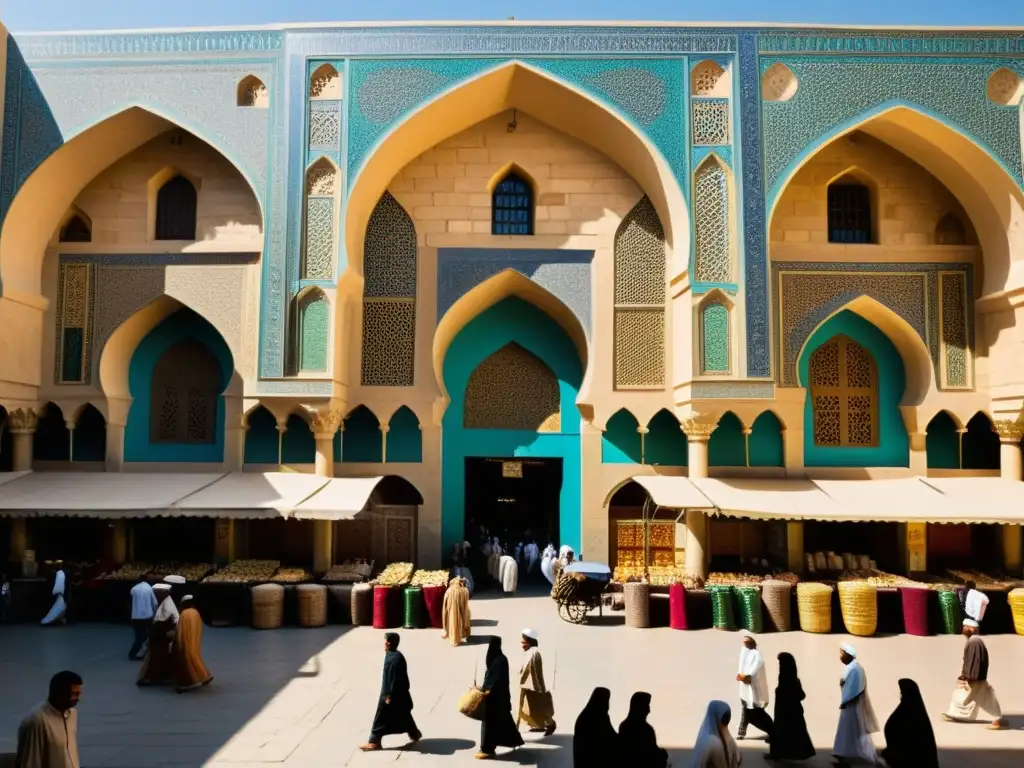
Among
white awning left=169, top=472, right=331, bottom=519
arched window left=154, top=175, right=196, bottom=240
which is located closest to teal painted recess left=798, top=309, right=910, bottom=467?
white awning left=169, top=472, right=331, bottom=519

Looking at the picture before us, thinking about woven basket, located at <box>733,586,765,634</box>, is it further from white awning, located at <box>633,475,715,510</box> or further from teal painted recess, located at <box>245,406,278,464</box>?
teal painted recess, located at <box>245,406,278,464</box>

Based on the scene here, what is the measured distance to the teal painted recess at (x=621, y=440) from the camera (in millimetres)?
13547

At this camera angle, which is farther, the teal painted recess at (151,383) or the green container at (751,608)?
the teal painted recess at (151,383)

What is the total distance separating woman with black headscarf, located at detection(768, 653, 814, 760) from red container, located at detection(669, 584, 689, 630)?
15.3ft

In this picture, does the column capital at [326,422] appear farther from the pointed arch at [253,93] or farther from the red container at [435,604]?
the pointed arch at [253,93]

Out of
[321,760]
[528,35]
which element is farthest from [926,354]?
[321,760]

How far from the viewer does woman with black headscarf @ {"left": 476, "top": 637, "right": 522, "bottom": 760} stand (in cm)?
601

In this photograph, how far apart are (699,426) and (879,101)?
18.2 ft

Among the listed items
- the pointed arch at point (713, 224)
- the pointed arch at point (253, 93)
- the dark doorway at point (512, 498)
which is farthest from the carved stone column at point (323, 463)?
the pointed arch at point (713, 224)

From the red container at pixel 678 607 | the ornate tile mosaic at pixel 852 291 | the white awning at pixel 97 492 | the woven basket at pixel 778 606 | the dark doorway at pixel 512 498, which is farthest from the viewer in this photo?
the dark doorway at pixel 512 498

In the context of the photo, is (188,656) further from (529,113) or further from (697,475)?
(529,113)

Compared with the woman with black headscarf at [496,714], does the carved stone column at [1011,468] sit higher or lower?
higher

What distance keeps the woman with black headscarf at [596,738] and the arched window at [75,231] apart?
12010 mm

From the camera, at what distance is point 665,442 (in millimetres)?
13602
